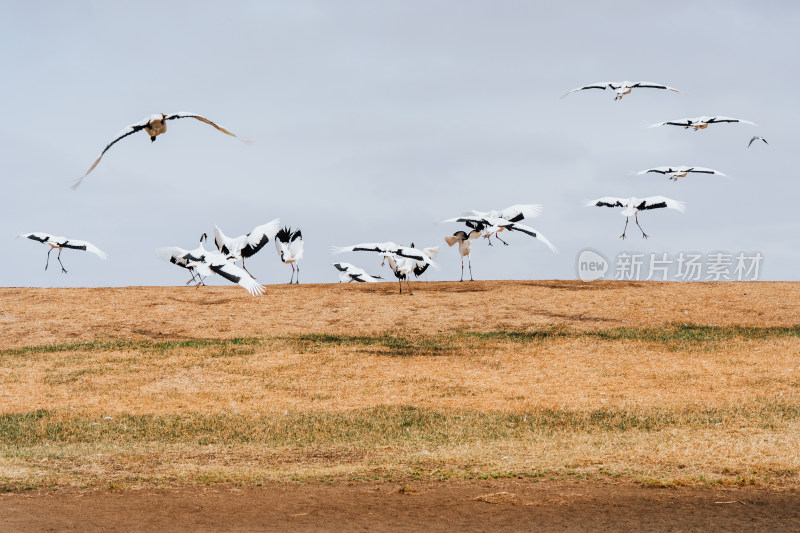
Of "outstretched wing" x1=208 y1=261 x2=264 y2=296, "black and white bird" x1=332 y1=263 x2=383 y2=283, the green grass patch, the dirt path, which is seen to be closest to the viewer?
the dirt path

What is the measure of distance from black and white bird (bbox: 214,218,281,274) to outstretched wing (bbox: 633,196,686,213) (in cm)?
1163

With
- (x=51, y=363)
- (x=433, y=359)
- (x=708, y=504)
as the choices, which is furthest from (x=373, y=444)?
(x=51, y=363)

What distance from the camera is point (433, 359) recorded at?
2128cm

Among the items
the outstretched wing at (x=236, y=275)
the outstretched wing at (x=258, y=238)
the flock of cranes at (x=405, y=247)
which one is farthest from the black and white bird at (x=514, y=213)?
the outstretched wing at (x=236, y=275)

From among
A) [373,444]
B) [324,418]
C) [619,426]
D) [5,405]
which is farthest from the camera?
[5,405]

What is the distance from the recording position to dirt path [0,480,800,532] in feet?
27.8

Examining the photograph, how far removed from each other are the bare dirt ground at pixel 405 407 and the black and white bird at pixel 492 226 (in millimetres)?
2571

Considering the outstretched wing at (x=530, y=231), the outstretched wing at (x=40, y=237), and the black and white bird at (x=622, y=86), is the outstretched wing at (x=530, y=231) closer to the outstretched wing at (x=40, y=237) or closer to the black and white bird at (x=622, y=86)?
the black and white bird at (x=622, y=86)

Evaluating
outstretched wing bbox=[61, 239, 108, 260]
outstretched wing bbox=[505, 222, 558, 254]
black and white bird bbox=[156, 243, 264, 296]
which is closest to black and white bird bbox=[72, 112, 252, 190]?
black and white bird bbox=[156, 243, 264, 296]

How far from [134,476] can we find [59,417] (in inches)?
220

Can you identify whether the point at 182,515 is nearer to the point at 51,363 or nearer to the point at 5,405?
the point at 5,405

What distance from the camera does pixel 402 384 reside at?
18.6 metres

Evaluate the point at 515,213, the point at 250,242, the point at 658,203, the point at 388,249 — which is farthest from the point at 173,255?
the point at 658,203

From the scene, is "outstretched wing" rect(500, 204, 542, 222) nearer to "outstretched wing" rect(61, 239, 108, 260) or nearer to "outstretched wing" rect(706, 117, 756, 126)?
"outstretched wing" rect(706, 117, 756, 126)
